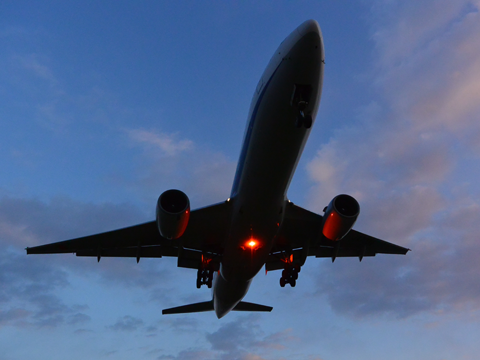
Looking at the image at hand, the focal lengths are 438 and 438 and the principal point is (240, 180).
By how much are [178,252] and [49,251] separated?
17.5 feet

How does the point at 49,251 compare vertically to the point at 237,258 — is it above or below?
above

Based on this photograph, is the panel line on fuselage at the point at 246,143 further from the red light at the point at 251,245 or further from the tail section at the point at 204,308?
the tail section at the point at 204,308

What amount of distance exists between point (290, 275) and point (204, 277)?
3.86 m

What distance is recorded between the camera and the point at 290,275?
19.7 m

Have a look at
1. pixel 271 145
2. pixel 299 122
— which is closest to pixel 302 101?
pixel 299 122

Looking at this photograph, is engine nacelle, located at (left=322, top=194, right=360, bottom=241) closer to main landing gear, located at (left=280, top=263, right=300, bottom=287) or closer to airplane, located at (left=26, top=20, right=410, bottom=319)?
airplane, located at (left=26, top=20, right=410, bottom=319)

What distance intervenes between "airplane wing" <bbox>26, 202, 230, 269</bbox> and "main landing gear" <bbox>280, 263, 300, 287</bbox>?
3126 millimetres

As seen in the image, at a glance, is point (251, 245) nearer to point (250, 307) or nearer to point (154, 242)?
point (154, 242)

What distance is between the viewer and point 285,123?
42.6 ft

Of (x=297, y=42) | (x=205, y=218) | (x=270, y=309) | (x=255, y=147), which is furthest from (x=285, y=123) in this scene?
(x=270, y=309)

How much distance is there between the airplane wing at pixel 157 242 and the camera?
1742 centimetres

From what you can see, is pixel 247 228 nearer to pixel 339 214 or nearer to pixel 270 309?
pixel 339 214

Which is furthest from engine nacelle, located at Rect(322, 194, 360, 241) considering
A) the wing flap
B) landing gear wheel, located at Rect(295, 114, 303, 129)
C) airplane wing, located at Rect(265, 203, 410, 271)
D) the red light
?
landing gear wheel, located at Rect(295, 114, 303, 129)

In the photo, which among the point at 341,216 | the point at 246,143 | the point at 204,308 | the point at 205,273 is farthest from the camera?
the point at 204,308
